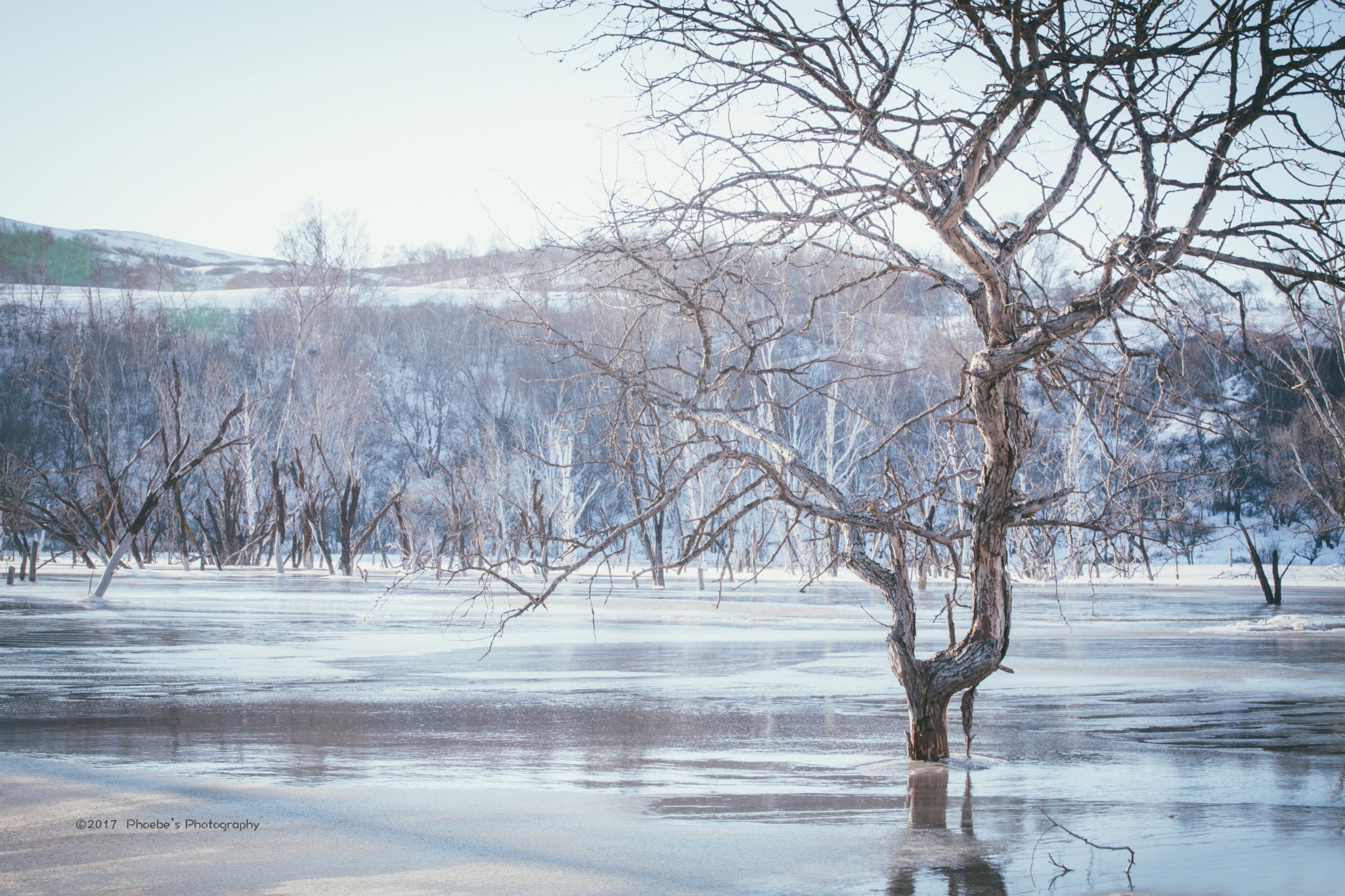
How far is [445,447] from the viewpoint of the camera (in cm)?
6888

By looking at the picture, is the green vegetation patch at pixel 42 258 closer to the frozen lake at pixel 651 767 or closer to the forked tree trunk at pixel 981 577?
the frozen lake at pixel 651 767

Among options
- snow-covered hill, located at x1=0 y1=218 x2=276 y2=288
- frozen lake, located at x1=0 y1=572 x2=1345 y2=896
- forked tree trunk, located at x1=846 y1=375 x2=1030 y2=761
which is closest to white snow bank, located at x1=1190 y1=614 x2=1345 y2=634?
frozen lake, located at x1=0 y1=572 x2=1345 y2=896

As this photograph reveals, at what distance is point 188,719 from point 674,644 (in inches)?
282

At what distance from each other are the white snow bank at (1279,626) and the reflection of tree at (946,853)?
12.2 metres

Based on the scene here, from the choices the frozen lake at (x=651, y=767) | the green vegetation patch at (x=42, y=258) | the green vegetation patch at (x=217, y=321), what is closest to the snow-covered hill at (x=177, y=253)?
the green vegetation patch at (x=42, y=258)

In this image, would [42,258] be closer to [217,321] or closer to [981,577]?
[217,321]

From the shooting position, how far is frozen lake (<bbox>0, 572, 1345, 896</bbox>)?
4348 millimetres

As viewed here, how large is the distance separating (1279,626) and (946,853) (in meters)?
14.9

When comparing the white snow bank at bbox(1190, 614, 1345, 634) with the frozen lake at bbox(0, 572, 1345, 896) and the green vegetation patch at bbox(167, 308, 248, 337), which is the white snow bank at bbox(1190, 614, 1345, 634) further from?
the green vegetation patch at bbox(167, 308, 248, 337)

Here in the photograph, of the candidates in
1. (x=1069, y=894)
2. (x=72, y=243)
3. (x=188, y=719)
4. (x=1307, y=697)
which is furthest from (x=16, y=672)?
(x=72, y=243)

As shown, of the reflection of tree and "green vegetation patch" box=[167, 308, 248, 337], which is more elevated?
"green vegetation patch" box=[167, 308, 248, 337]

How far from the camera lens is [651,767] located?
6.49m

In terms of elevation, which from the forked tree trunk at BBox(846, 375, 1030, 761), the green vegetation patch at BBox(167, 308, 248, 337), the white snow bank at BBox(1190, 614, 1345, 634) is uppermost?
the green vegetation patch at BBox(167, 308, 248, 337)

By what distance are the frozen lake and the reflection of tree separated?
0.7 inches
